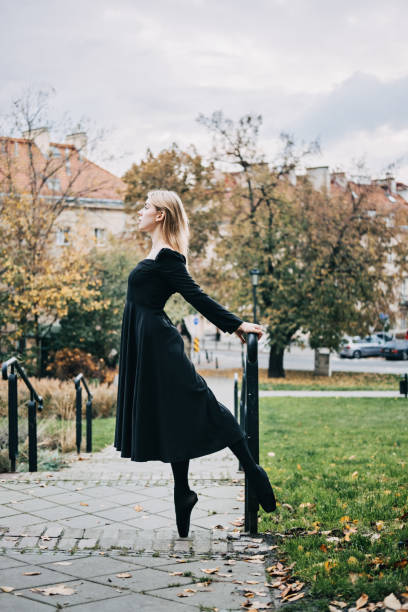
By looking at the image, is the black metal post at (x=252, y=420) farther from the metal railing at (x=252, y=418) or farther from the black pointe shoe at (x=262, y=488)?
the black pointe shoe at (x=262, y=488)

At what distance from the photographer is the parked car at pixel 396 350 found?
4328 cm

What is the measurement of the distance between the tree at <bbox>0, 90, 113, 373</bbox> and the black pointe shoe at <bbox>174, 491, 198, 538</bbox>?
15882mm

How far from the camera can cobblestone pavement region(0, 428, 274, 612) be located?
3.14 metres

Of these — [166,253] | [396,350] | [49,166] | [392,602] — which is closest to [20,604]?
[392,602]

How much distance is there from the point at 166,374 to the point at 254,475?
80 centimetres

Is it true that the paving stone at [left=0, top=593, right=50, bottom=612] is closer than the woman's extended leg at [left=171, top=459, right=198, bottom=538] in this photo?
Yes

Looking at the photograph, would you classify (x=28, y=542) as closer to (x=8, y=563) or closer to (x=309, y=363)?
(x=8, y=563)

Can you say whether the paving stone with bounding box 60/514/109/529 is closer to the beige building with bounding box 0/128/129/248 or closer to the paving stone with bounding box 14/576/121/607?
the paving stone with bounding box 14/576/121/607

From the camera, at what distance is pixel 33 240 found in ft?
72.2

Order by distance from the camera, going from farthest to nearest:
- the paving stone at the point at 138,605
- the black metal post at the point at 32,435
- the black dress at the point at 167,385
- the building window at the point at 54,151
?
1. the building window at the point at 54,151
2. the black metal post at the point at 32,435
3. the black dress at the point at 167,385
4. the paving stone at the point at 138,605

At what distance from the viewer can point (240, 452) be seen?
3.93 metres

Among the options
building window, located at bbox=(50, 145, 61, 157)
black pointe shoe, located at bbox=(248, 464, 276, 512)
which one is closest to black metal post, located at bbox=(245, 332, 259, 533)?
black pointe shoe, located at bbox=(248, 464, 276, 512)

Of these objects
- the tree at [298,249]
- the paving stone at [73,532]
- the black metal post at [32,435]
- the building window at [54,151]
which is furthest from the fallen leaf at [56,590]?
the tree at [298,249]

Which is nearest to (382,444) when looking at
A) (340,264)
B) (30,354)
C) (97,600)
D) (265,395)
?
(97,600)
